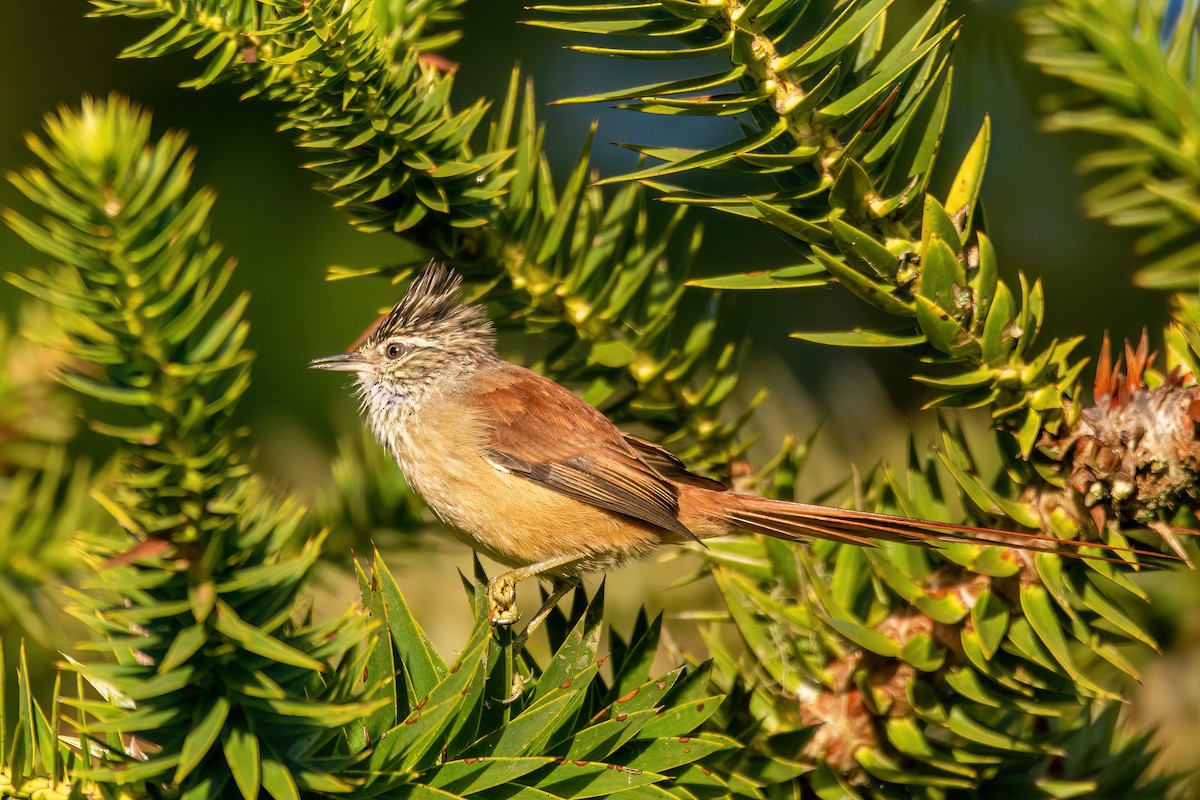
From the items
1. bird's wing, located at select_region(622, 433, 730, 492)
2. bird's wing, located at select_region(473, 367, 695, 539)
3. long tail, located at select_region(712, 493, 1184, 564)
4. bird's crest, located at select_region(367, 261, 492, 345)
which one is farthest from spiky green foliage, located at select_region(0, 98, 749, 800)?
bird's crest, located at select_region(367, 261, 492, 345)

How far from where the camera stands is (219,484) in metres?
1.37

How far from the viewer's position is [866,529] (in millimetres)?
2146

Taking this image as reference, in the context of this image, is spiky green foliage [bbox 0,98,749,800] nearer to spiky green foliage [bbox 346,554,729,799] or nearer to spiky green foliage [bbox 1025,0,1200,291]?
spiky green foliage [bbox 346,554,729,799]

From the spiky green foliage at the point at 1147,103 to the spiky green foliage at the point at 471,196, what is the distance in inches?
36.5

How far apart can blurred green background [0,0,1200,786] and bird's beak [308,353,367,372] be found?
0.19 m

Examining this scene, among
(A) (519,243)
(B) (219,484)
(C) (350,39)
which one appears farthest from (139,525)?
(A) (519,243)

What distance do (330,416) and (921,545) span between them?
2.46 meters

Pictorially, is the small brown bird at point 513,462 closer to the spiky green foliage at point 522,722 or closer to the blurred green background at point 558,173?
the blurred green background at point 558,173

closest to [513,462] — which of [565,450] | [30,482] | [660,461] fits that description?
[565,450]

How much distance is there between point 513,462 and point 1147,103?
6.97 feet

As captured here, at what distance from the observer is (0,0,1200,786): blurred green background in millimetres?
3150

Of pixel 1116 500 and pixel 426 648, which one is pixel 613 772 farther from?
pixel 1116 500

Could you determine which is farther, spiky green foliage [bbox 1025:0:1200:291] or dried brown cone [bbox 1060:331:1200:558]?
spiky green foliage [bbox 1025:0:1200:291]

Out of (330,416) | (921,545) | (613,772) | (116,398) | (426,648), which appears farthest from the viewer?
(330,416)
